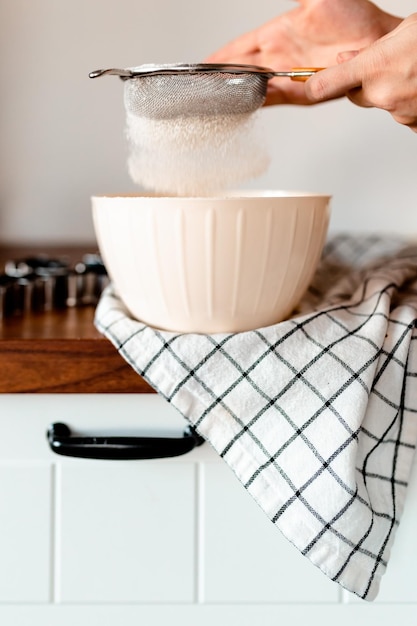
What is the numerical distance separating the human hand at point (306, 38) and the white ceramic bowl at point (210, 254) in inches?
9.8

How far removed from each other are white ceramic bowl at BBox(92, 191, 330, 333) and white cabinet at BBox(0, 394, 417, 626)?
0.09 m

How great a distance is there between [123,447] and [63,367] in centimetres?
8

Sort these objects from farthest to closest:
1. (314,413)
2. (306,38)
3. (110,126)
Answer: (110,126) < (306,38) < (314,413)

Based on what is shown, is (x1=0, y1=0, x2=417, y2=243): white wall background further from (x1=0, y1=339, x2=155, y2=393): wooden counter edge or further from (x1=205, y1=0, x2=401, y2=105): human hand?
(x1=0, y1=339, x2=155, y2=393): wooden counter edge

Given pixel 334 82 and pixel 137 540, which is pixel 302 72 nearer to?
pixel 334 82

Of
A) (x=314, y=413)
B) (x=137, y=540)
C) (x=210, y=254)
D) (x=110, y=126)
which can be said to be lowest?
(x=137, y=540)

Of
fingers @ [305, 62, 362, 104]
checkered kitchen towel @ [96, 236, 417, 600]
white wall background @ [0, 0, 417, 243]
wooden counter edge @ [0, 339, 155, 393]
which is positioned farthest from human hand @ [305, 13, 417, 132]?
white wall background @ [0, 0, 417, 243]

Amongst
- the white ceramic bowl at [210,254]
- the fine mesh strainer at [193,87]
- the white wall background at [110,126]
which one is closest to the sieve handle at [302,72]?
the fine mesh strainer at [193,87]


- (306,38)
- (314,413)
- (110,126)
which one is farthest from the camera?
(110,126)

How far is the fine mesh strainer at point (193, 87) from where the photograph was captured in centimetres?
60

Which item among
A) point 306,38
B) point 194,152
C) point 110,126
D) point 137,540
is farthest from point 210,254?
point 110,126

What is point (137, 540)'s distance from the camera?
0.64 m

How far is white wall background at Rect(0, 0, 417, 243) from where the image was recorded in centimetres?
104

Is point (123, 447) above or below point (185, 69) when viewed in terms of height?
below
